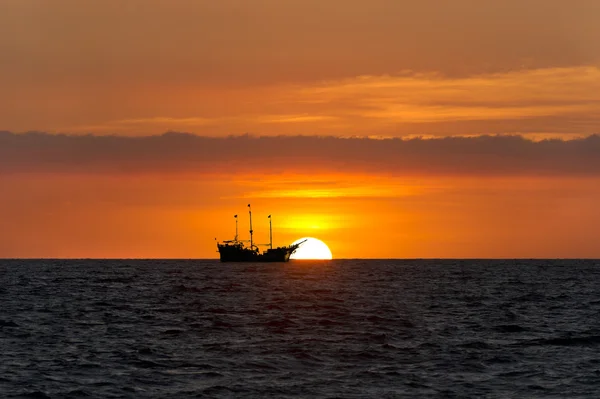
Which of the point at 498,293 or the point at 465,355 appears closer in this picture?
the point at 465,355

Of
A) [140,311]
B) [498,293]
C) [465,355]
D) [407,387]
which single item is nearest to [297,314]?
[140,311]

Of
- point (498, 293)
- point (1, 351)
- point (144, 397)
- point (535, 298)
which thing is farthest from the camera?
point (498, 293)

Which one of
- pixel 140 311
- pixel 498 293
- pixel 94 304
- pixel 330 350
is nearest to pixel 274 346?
pixel 330 350

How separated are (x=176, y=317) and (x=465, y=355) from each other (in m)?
28.8

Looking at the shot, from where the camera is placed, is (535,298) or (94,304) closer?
(94,304)

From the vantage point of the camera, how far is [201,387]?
3806 centimetres

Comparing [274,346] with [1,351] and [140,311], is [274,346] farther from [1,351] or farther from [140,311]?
[140,311]

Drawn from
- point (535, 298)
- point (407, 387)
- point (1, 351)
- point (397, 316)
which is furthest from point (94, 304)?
point (407, 387)

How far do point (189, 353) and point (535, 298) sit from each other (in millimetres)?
59427

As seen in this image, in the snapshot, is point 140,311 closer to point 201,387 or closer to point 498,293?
point 201,387

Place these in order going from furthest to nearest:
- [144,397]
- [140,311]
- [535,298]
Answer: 1. [535,298]
2. [140,311]
3. [144,397]

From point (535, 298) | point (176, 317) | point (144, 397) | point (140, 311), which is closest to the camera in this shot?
point (144, 397)

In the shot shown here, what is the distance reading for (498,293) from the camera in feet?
366

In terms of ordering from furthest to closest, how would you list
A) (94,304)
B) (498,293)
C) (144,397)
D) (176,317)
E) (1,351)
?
(498,293)
(94,304)
(176,317)
(1,351)
(144,397)
